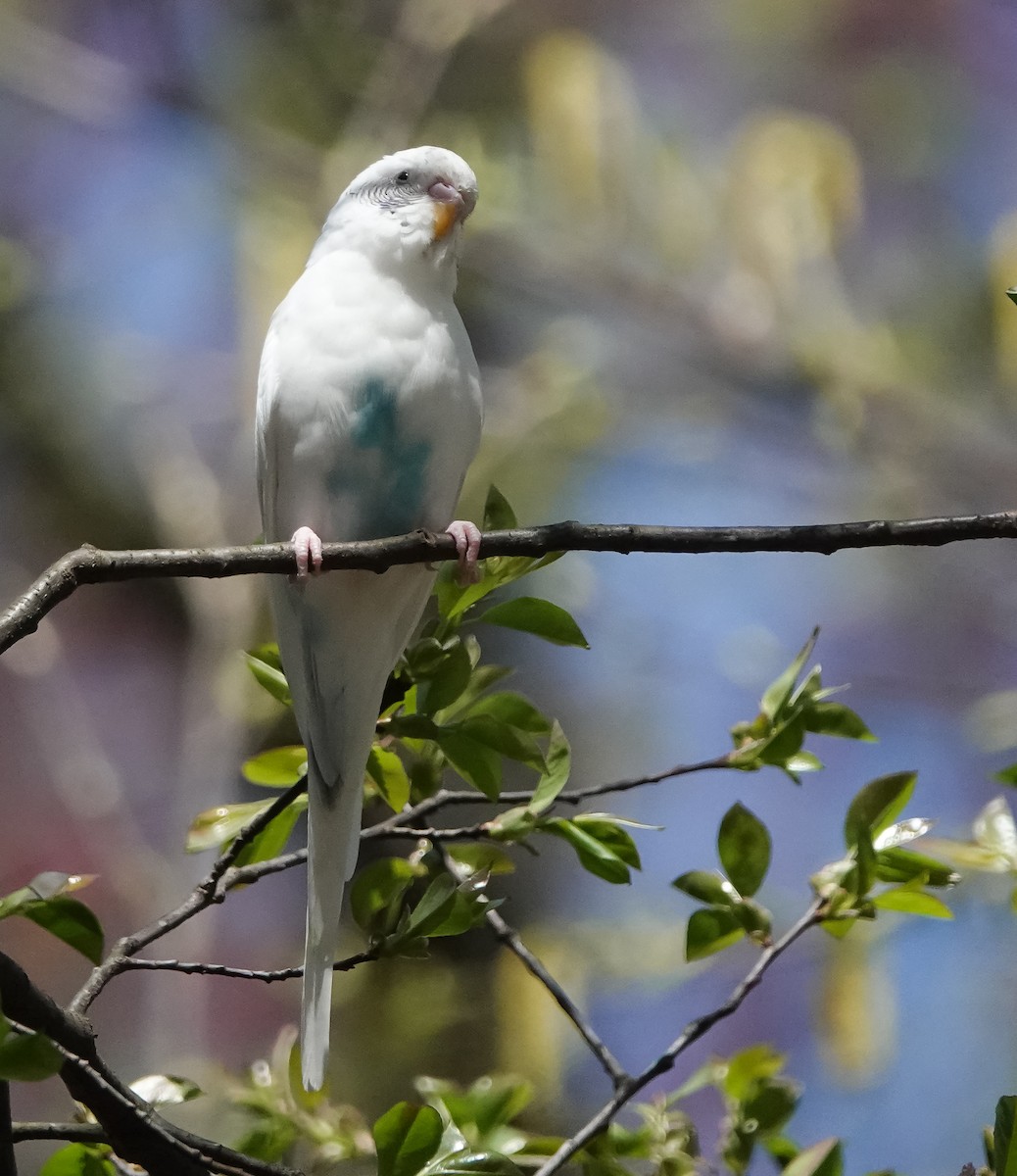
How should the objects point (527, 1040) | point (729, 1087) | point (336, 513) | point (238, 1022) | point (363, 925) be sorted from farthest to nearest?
point (238, 1022), point (527, 1040), point (336, 513), point (729, 1087), point (363, 925)

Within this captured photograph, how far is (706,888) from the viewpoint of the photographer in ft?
3.82

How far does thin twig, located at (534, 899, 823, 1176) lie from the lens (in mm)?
1069

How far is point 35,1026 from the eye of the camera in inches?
33.8

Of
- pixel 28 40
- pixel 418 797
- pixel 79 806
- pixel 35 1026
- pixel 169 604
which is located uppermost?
pixel 28 40

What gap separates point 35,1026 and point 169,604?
2499 millimetres

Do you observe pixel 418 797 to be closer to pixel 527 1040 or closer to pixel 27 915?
pixel 27 915

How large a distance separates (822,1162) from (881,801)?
33 centimetres

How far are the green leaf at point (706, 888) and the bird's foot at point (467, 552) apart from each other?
0.35m

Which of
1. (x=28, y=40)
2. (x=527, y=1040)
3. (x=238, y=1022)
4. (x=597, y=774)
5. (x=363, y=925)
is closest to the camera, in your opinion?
(x=363, y=925)

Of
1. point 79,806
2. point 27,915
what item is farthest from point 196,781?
point 27,915

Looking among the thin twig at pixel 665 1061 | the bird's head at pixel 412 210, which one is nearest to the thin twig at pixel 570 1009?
the thin twig at pixel 665 1061

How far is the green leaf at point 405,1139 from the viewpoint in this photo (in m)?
0.96

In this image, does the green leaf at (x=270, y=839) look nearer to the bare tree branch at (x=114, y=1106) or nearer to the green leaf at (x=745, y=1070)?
the bare tree branch at (x=114, y=1106)

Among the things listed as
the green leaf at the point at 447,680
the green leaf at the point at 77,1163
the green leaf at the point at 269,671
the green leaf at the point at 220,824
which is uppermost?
the green leaf at the point at 269,671
